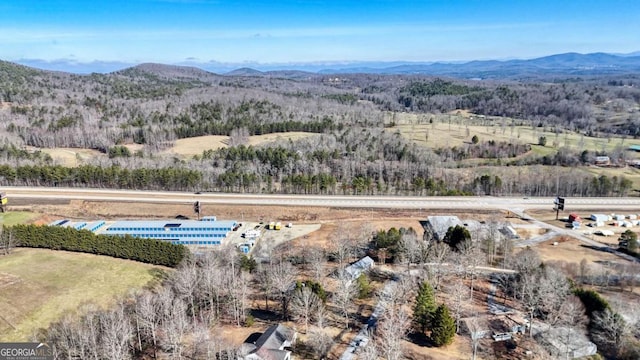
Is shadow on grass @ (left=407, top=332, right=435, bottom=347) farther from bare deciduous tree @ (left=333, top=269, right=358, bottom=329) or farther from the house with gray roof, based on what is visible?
the house with gray roof

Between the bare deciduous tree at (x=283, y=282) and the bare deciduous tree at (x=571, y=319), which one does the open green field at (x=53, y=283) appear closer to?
the bare deciduous tree at (x=283, y=282)

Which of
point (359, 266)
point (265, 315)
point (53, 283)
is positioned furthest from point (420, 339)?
point (53, 283)

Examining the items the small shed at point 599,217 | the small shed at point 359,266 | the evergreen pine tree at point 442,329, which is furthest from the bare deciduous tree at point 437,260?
the small shed at point 599,217

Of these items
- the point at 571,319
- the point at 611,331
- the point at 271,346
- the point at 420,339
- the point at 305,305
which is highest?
the point at 305,305

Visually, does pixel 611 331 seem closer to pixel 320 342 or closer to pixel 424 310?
pixel 424 310

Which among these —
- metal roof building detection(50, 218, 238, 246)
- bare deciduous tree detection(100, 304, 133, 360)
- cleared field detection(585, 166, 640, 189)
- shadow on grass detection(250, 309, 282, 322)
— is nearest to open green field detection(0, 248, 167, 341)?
bare deciduous tree detection(100, 304, 133, 360)

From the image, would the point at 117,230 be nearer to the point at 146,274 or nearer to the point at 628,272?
the point at 146,274
